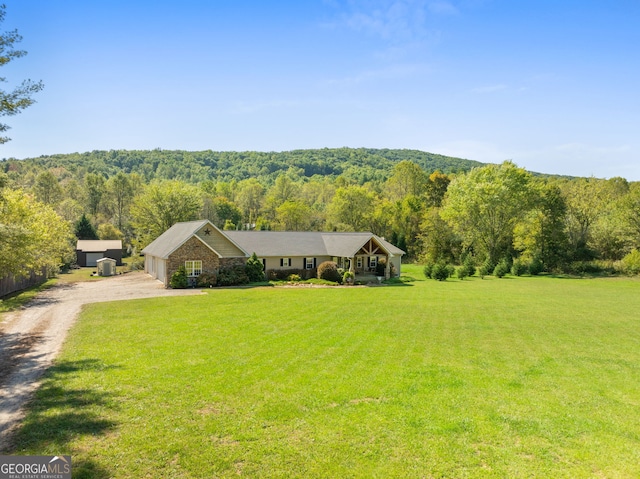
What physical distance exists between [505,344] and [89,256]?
53.7 meters

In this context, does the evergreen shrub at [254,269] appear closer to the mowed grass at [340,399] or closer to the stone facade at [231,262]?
the stone facade at [231,262]

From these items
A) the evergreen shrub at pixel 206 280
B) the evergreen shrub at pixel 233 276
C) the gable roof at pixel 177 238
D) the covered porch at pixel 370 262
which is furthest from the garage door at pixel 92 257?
the covered porch at pixel 370 262

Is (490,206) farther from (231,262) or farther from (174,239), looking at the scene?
(174,239)

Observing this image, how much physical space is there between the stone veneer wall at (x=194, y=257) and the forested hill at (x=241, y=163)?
9088cm

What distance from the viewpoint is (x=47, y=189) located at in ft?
215

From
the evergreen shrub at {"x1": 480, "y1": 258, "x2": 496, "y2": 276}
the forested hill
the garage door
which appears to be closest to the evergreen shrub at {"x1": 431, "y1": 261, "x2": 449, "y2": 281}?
the evergreen shrub at {"x1": 480, "y1": 258, "x2": 496, "y2": 276}

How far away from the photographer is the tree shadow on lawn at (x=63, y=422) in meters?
6.73

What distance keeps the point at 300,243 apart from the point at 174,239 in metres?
12.4

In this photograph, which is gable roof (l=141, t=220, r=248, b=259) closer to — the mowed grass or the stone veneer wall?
the stone veneer wall

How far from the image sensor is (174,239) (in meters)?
34.9

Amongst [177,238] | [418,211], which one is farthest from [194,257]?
[418,211]

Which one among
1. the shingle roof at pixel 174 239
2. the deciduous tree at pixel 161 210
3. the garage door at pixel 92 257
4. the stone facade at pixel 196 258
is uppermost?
the deciduous tree at pixel 161 210

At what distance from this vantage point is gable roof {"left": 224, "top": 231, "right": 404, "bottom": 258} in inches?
1500

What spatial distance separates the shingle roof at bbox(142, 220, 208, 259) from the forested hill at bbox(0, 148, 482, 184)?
87.2 meters
